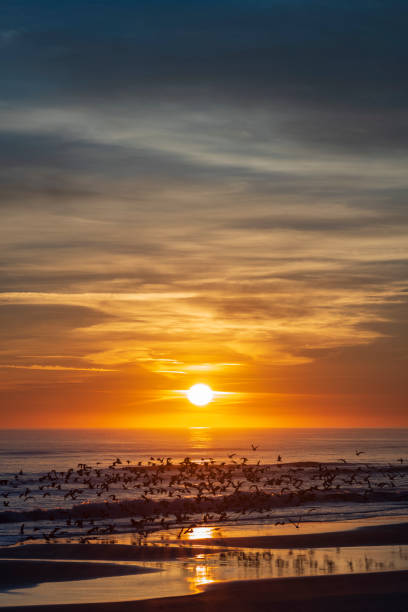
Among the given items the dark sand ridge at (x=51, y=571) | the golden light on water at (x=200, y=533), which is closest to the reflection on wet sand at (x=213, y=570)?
the dark sand ridge at (x=51, y=571)

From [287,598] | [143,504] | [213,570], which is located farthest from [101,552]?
[143,504]

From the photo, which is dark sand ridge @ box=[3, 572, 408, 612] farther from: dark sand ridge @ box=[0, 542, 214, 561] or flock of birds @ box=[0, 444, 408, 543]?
flock of birds @ box=[0, 444, 408, 543]

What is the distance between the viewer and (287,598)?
68.5 ft

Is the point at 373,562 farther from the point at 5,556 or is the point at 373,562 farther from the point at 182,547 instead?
the point at 5,556

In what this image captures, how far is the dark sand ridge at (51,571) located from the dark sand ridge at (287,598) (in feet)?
14.7

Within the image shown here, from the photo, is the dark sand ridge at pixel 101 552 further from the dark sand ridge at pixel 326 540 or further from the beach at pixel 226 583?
the dark sand ridge at pixel 326 540

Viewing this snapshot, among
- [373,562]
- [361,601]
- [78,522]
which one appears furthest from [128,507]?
[361,601]

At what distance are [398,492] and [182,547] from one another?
2951cm

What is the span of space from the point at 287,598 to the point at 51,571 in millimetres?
9415

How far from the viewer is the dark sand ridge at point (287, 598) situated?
19.8 m

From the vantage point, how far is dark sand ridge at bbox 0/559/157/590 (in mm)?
24578

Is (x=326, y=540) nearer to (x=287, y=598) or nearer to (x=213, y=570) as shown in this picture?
(x=213, y=570)

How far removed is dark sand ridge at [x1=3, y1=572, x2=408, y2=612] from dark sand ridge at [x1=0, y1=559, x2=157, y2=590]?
4467 millimetres

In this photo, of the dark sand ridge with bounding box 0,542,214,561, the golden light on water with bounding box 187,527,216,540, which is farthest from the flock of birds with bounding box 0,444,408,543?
the dark sand ridge with bounding box 0,542,214,561
